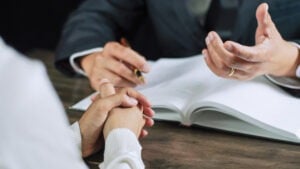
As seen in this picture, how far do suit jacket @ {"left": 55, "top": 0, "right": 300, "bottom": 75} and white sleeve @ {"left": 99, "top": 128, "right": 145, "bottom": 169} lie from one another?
1.84ft

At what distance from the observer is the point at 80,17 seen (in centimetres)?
159

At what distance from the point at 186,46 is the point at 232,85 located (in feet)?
1.41

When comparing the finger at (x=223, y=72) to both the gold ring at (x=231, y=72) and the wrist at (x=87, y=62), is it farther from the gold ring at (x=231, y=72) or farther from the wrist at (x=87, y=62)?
the wrist at (x=87, y=62)

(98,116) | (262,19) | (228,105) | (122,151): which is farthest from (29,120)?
(262,19)

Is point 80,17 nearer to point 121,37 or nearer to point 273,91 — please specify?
point 121,37

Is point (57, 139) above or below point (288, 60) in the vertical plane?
below

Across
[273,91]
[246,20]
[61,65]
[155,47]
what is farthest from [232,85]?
[155,47]

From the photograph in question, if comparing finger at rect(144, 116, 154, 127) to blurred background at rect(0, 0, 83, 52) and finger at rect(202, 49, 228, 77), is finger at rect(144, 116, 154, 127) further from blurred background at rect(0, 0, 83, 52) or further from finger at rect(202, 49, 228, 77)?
blurred background at rect(0, 0, 83, 52)

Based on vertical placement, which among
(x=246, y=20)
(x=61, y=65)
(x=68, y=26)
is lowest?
(x=61, y=65)

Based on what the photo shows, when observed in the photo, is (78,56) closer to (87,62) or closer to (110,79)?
(87,62)

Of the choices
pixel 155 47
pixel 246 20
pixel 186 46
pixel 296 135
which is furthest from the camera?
pixel 155 47

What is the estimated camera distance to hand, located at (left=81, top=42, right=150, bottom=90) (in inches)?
52.0

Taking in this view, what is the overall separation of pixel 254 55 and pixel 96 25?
1.85 feet

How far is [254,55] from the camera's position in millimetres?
1102
